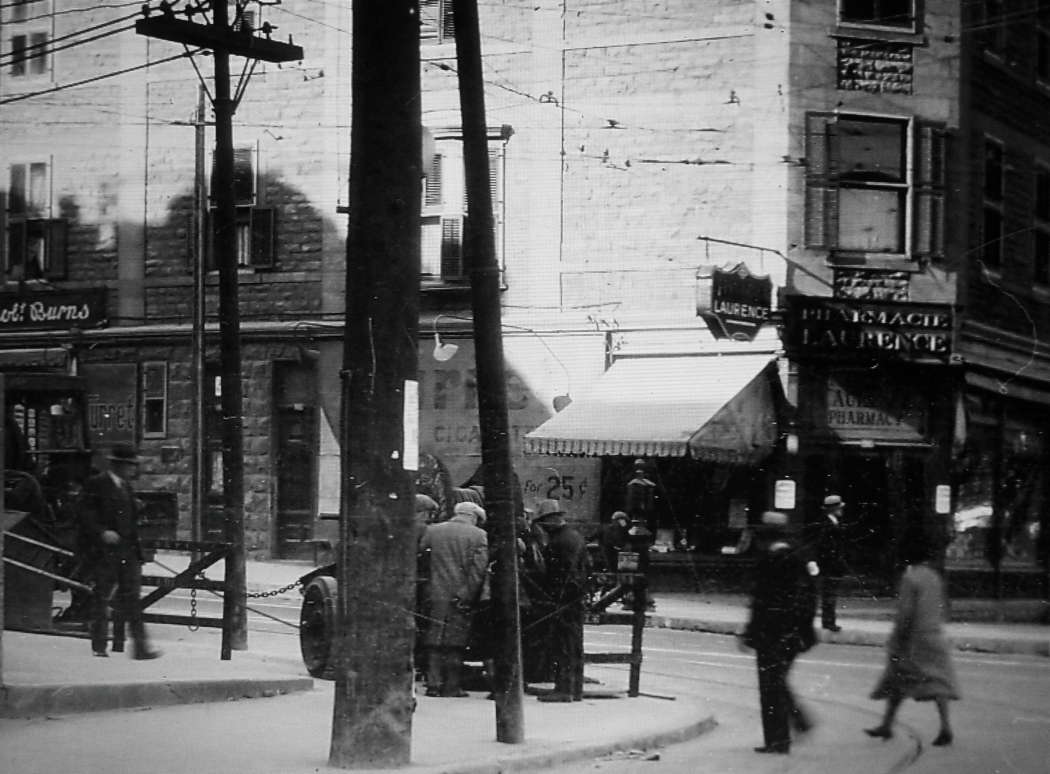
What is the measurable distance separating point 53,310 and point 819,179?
35.2 ft

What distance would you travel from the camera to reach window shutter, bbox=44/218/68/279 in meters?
12.4

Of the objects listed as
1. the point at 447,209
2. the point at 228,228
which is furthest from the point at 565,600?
the point at 447,209

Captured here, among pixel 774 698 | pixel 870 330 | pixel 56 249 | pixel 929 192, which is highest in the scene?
pixel 929 192

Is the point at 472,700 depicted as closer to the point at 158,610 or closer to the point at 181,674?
the point at 181,674

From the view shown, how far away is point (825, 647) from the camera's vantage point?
17.7 m

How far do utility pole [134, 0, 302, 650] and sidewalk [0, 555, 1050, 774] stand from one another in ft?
3.57

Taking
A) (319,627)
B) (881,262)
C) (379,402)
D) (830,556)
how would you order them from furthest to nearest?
(881,262) < (830,556) < (319,627) < (379,402)

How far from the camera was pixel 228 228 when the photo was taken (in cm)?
1341

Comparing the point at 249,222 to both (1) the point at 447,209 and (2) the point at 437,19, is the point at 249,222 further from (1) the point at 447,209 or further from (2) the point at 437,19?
(1) the point at 447,209

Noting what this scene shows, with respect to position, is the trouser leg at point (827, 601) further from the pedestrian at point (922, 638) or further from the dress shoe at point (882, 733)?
the pedestrian at point (922, 638)

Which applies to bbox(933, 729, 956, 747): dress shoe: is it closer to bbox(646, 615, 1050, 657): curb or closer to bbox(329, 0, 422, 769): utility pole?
bbox(329, 0, 422, 769): utility pole

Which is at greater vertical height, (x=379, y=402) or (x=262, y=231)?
(x=262, y=231)

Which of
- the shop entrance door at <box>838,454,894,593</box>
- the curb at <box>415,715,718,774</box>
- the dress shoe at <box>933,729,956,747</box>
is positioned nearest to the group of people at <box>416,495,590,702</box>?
the curb at <box>415,715,718,774</box>

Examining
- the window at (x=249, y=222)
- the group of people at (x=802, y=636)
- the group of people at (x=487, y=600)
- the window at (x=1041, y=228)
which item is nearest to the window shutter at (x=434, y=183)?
the window at (x=249, y=222)
